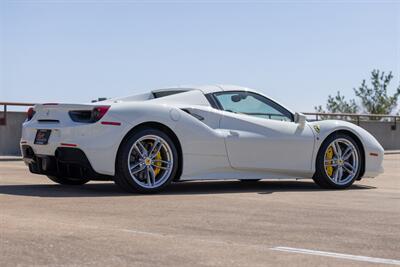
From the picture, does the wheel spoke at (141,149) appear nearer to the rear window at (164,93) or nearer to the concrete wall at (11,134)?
the rear window at (164,93)

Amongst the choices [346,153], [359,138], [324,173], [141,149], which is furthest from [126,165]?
[359,138]

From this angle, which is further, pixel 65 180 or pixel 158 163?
pixel 65 180

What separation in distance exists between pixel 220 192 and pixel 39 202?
2.39 m

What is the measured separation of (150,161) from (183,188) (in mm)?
1066

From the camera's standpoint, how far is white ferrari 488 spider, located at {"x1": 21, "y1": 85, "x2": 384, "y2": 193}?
809cm

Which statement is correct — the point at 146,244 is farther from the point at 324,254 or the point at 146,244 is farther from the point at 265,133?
the point at 265,133

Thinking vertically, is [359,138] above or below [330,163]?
above

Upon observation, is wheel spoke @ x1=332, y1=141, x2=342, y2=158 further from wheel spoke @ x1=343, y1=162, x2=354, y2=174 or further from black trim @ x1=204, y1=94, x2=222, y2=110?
black trim @ x1=204, y1=94, x2=222, y2=110

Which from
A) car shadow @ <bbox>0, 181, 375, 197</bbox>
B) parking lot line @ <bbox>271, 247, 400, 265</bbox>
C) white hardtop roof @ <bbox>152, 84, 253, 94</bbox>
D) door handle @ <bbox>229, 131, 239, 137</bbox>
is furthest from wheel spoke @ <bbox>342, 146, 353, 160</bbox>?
parking lot line @ <bbox>271, 247, 400, 265</bbox>

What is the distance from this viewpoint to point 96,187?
918 cm

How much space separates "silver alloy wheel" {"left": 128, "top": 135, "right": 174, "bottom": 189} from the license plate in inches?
37.9

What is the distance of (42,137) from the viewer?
8.38 m

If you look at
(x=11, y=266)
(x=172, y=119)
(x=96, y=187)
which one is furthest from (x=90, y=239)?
(x=96, y=187)

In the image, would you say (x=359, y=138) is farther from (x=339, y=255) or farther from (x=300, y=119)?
(x=339, y=255)
